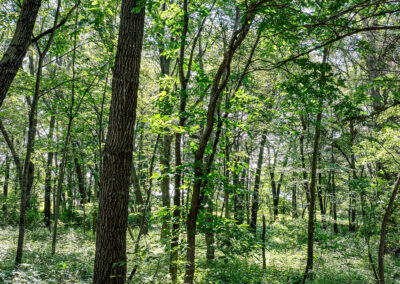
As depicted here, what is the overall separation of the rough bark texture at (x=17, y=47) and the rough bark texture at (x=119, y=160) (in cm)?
110

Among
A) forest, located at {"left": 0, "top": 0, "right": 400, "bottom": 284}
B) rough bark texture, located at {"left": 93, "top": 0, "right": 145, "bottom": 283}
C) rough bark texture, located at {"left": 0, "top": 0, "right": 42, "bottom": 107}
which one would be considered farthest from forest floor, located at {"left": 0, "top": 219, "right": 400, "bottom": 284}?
rough bark texture, located at {"left": 0, "top": 0, "right": 42, "bottom": 107}

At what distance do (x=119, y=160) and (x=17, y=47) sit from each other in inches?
72.2

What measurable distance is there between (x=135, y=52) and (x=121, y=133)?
1103 millimetres

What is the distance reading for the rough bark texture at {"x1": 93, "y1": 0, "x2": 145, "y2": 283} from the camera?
9.36ft

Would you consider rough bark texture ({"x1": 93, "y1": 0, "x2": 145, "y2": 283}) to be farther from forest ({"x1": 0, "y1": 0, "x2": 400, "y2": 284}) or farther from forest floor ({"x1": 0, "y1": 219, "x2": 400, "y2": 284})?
forest floor ({"x1": 0, "y1": 219, "x2": 400, "y2": 284})

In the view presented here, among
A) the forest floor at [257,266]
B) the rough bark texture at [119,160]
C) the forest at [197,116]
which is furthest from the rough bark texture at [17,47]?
the forest floor at [257,266]

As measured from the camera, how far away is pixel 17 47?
2.84 m

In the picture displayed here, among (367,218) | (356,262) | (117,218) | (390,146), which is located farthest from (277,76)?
(117,218)

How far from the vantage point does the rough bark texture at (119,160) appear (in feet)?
9.36

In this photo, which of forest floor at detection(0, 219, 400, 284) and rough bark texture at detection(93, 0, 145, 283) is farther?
forest floor at detection(0, 219, 400, 284)

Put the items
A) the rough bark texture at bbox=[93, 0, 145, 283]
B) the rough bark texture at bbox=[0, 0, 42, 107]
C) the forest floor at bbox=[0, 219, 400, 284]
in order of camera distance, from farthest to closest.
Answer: the forest floor at bbox=[0, 219, 400, 284] < the rough bark texture at bbox=[93, 0, 145, 283] < the rough bark texture at bbox=[0, 0, 42, 107]

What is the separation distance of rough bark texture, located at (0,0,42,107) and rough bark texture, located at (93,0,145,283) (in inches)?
43.4

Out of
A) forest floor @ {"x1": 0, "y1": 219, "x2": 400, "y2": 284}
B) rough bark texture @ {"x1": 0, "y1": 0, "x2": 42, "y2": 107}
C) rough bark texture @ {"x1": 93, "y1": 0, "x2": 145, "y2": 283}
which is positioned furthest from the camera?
forest floor @ {"x1": 0, "y1": 219, "x2": 400, "y2": 284}

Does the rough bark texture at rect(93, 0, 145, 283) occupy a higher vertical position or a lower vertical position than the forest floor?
higher
